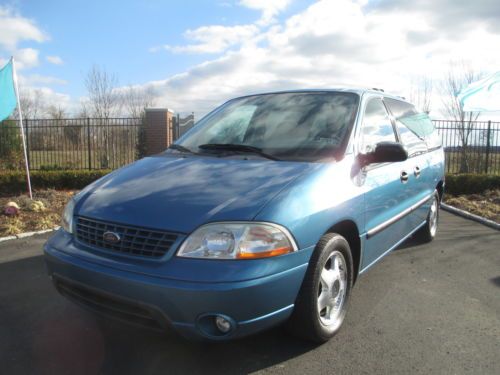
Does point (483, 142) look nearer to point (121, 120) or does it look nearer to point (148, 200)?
point (121, 120)

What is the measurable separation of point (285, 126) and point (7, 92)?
23.1 ft

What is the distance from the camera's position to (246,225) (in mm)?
2273

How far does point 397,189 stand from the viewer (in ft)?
12.2

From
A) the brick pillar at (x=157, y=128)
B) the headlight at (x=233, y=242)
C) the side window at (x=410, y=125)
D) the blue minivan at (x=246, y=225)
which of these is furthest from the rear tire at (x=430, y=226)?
the brick pillar at (x=157, y=128)

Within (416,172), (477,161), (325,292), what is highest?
(416,172)

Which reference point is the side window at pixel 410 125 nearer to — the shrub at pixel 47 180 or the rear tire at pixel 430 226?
the rear tire at pixel 430 226

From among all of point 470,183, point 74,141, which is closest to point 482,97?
point 470,183

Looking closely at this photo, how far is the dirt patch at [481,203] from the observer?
7.75 meters

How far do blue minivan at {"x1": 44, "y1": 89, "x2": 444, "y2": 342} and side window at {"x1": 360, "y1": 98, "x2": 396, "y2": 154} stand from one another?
2 centimetres

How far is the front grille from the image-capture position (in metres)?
2.30

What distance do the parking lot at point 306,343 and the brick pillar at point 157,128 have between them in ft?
28.0

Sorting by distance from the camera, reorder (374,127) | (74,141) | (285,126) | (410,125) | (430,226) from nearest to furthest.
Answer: (285,126), (374,127), (410,125), (430,226), (74,141)

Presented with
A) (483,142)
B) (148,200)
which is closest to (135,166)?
(148,200)

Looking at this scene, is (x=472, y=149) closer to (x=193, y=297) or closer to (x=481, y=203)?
(x=481, y=203)
